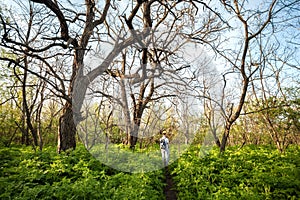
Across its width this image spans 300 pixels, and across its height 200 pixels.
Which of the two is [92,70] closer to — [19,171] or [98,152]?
[98,152]

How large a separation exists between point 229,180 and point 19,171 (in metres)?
4.85

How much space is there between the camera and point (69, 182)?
172 inches

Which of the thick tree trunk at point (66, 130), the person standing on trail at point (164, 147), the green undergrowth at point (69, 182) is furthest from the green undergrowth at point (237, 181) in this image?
the thick tree trunk at point (66, 130)

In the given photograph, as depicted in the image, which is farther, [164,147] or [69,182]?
[69,182]

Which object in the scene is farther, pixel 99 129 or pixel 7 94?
pixel 7 94

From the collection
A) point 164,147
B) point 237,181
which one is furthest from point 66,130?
point 237,181

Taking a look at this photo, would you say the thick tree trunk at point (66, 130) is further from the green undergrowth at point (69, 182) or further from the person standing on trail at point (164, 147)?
the person standing on trail at point (164, 147)

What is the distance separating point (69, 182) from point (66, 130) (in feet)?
6.42

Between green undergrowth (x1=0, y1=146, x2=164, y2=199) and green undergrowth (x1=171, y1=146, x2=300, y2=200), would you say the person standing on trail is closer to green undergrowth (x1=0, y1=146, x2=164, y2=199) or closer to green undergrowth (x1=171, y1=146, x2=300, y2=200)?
green undergrowth (x1=0, y1=146, x2=164, y2=199)

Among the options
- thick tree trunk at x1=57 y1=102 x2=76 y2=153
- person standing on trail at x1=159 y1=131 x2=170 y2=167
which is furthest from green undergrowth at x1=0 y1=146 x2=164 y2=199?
person standing on trail at x1=159 y1=131 x2=170 y2=167

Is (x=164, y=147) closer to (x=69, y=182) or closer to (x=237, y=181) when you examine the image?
(x=69, y=182)

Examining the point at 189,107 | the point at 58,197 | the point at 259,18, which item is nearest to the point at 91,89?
the point at 189,107

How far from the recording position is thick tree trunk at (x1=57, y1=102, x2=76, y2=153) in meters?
5.83

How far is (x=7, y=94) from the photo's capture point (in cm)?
1255
